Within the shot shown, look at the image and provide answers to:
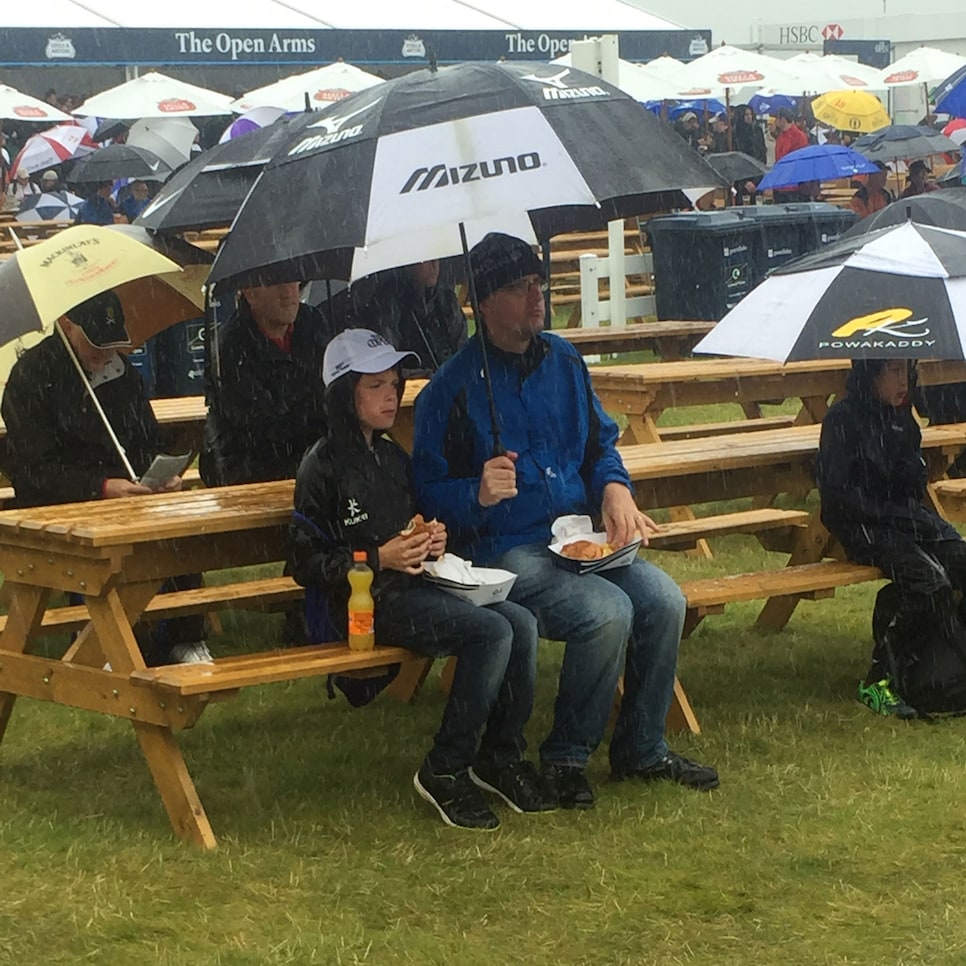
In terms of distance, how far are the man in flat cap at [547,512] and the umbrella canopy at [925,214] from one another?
1939mm

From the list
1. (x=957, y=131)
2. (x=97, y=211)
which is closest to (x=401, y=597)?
(x=97, y=211)

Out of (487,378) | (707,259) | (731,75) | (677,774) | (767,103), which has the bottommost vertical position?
(677,774)

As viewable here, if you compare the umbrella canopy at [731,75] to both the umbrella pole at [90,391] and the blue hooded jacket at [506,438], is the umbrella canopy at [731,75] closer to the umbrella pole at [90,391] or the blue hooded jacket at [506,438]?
the umbrella pole at [90,391]

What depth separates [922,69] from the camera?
2861 centimetres

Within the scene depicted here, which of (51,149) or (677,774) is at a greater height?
(51,149)

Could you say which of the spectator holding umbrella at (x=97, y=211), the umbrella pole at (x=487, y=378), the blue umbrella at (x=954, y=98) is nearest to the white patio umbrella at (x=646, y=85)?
the blue umbrella at (x=954, y=98)

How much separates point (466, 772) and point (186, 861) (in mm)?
856

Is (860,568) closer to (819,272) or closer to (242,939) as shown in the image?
(819,272)

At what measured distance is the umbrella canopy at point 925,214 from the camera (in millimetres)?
7115

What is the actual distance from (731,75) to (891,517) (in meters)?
20.1

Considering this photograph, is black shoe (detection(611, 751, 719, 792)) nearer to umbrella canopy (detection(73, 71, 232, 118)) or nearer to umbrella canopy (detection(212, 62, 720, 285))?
umbrella canopy (detection(212, 62, 720, 285))

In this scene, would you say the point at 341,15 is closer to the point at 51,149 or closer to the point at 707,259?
the point at 51,149

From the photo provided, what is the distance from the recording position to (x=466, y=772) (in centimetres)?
529

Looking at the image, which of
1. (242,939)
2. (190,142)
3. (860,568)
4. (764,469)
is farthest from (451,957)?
(190,142)
